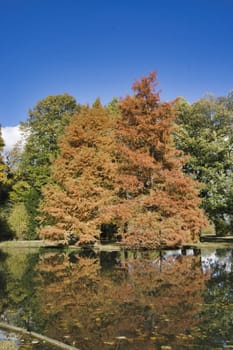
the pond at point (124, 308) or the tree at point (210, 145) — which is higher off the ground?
the tree at point (210, 145)

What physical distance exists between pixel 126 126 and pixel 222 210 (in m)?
10.6

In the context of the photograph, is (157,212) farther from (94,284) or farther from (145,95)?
(94,284)

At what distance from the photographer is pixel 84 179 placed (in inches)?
1061

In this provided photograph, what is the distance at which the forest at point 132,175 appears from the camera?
864 inches

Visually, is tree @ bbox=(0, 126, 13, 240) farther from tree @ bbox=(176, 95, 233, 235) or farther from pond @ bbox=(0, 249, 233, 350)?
pond @ bbox=(0, 249, 233, 350)

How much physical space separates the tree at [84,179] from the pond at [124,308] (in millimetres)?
11328

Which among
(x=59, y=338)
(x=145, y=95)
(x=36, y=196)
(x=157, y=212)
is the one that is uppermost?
(x=145, y=95)

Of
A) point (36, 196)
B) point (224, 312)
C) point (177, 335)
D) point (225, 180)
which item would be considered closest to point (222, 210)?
point (225, 180)

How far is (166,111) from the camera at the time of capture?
74.9 ft

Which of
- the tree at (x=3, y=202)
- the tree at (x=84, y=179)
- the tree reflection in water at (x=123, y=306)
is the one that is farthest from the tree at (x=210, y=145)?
the tree at (x=3, y=202)

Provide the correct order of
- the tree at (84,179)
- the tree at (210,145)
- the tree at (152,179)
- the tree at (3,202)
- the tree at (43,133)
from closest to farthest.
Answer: the tree at (152,179) → the tree at (84,179) → the tree at (210,145) → the tree at (3,202) → the tree at (43,133)

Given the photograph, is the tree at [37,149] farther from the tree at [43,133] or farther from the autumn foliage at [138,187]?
the autumn foliage at [138,187]

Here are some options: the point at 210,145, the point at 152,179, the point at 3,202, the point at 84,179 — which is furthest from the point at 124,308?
the point at 3,202

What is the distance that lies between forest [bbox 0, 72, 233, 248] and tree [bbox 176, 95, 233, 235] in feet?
0.26
